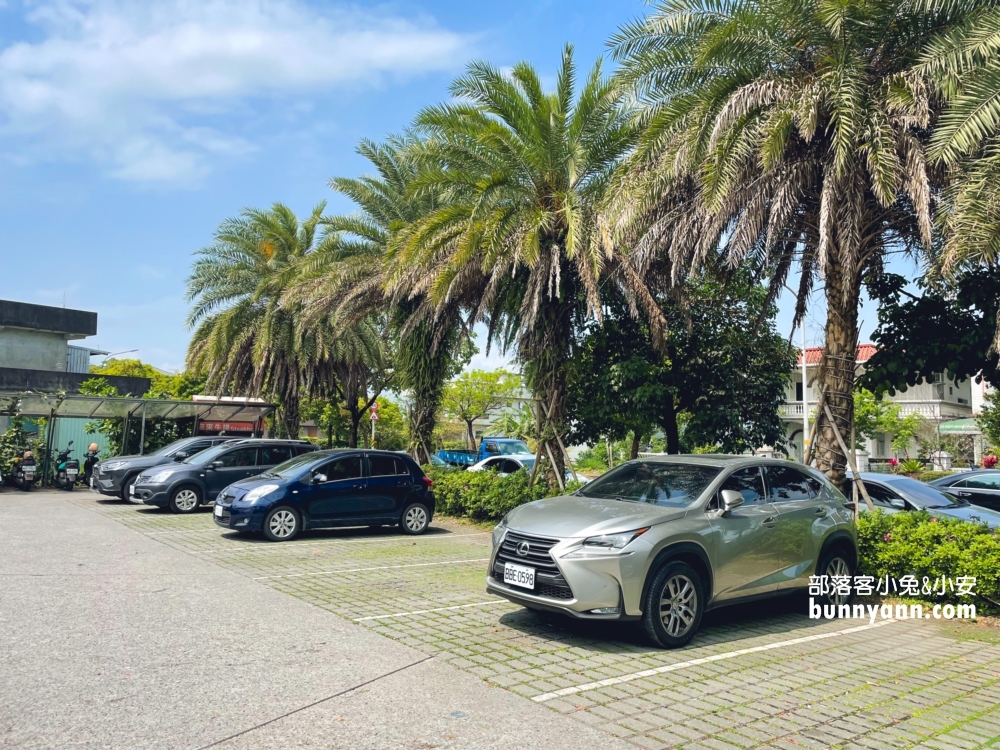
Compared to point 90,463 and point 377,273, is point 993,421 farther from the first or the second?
point 90,463

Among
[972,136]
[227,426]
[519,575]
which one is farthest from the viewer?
[227,426]

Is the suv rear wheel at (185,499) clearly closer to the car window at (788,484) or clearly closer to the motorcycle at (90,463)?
the motorcycle at (90,463)

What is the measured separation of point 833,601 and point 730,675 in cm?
332

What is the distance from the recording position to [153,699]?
5.51 meters

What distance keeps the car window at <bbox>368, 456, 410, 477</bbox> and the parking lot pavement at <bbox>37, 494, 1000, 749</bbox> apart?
13.6ft

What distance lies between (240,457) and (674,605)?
44.7 ft

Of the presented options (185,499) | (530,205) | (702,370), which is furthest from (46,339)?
(702,370)

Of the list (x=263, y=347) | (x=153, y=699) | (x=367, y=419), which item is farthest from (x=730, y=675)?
(x=367, y=419)

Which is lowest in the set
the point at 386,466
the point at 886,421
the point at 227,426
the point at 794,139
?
the point at 386,466

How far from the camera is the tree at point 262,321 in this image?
82.4ft

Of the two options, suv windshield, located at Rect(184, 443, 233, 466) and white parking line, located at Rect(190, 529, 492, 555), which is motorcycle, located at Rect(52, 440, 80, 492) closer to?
suv windshield, located at Rect(184, 443, 233, 466)

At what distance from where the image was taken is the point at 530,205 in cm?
1535

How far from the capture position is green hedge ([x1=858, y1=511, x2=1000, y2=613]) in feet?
29.3

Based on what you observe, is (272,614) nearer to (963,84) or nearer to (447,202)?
(963,84)
